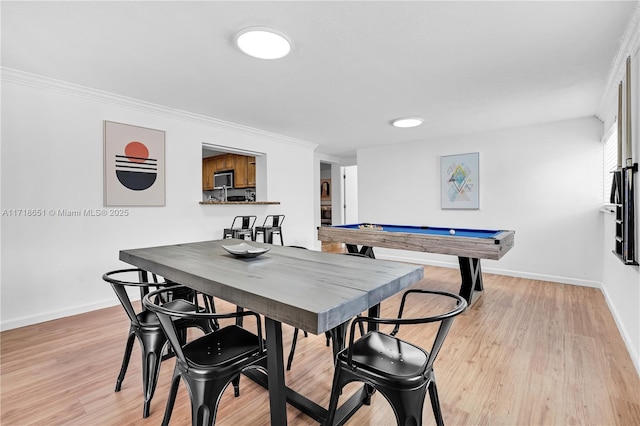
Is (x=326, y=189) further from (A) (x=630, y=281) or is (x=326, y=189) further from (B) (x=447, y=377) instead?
(B) (x=447, y=377)

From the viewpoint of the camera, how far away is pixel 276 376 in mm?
1260

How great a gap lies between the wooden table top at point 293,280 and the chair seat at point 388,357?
0.89 feet

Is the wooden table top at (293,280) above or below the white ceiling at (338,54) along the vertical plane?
below

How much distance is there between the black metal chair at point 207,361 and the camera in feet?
4.00

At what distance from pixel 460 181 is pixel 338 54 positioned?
3752 millimetres

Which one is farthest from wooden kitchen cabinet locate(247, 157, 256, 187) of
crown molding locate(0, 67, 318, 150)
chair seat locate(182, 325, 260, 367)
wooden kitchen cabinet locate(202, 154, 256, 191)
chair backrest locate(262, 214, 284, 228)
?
chair seat locate(182, 325, 260, 367)

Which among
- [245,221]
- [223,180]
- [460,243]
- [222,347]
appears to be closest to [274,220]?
[245,221]

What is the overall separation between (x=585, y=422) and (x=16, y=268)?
14.7ft

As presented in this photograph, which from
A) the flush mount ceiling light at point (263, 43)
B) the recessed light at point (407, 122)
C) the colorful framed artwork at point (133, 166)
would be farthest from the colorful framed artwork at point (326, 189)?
the flush mount ceiling light at point (263, 43)

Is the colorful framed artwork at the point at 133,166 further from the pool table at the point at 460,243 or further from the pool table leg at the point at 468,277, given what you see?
the pool table leg at the point at 468,277

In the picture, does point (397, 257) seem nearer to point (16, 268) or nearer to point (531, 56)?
point (531, 56)

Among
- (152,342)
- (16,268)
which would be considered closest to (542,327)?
(152,342)

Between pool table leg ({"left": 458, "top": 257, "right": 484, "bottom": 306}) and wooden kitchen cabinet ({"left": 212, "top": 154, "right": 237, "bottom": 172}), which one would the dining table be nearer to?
pool table leg ({"left": 458, "top": 257, "right": 484, "bottom": 306})

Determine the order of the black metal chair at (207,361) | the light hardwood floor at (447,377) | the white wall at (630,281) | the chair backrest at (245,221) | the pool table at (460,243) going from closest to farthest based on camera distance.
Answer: the black metal chair at (207,361) < the light hardwood floor at (447,377) < the white wall at (630,281) < the pool table at (460,243) < the chair backrest at (245,221)
